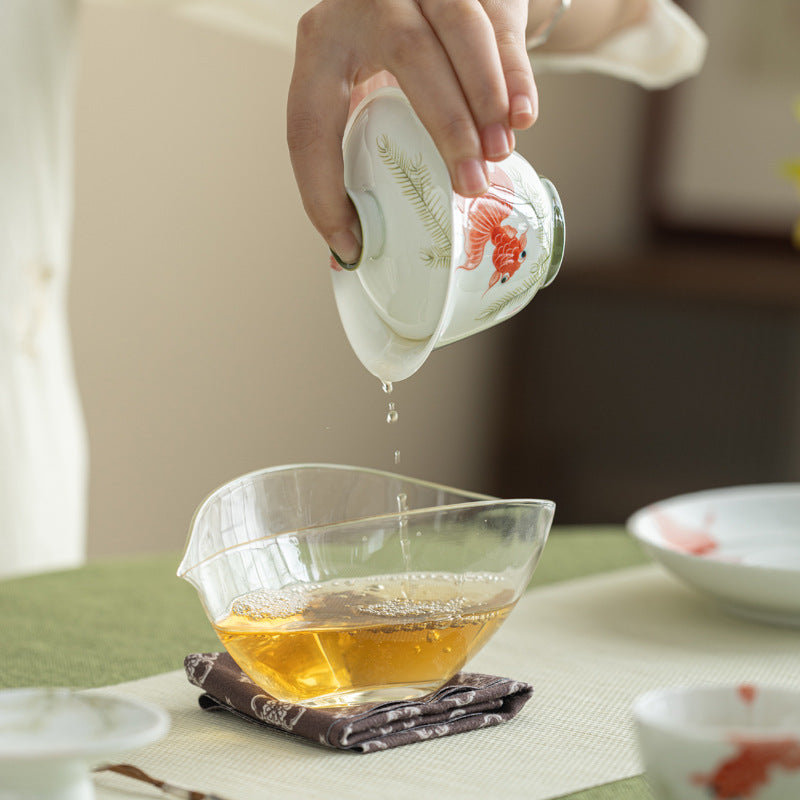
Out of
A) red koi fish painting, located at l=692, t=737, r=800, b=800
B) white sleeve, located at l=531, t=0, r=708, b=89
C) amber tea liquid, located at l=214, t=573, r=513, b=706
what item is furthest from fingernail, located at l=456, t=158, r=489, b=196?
white sleeve, located at l=531, t=0, r=708, b=89

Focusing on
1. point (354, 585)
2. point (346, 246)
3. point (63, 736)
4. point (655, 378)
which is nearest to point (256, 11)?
point (346, 246)

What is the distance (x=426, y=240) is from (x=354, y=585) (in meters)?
0.23

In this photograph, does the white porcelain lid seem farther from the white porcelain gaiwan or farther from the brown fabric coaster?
the brown fabric coaster

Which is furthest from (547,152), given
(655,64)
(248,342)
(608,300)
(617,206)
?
(655,64)

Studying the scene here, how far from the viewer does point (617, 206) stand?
143 inches

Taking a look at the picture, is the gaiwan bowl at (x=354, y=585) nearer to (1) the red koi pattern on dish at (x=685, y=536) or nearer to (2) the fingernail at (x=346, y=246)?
(2) the fingernail at (x=346, y=246)

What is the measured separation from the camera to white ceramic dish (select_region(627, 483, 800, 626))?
38.9 inches

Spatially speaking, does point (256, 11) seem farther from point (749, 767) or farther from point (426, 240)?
point (749, 767)

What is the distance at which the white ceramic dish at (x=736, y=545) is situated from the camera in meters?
0.99

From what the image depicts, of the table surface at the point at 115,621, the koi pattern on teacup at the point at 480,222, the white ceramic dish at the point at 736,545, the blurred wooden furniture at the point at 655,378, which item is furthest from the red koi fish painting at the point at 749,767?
the blurred wooden furniture at the point at 655,378

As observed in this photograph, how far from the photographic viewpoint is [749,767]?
0.51m

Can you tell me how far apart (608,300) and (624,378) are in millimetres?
221

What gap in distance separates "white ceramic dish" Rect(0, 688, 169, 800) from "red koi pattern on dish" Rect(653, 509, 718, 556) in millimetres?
698

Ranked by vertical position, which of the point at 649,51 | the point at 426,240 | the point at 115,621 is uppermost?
the point at 649,51
